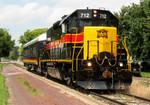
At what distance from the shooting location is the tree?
231 feet

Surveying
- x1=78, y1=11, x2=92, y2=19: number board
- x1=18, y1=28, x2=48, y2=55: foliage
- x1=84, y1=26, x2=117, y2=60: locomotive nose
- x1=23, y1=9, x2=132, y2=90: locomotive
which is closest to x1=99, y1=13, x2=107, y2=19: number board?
x1=23, y1=9, x2=132, y2=90: locomotive

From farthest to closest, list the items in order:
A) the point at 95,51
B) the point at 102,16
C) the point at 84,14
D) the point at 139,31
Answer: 1. the point at 139,31
2. the point at 102,16
3. the point at 84,14
4. the point at 95,51

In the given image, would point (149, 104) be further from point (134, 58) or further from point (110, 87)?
point (134, 58)

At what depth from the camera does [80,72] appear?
9.74m

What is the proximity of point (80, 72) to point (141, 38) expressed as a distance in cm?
2148

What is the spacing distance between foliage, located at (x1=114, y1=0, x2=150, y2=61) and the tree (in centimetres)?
4696

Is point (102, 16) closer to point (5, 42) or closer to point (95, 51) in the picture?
point (95, 51)

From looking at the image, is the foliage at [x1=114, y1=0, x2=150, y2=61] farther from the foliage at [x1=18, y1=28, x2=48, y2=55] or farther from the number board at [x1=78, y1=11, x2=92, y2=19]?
the foliage at [x1=18, y1=28, x2=48, y2=55]

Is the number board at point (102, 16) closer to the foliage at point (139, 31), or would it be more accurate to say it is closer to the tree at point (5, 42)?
the foliage at point (139, 31)

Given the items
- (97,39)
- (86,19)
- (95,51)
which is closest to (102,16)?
(86,19)

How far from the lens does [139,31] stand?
28.3 metres

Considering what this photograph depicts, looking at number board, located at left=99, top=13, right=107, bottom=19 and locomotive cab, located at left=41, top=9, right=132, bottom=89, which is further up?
number board, located at left=99, top=13, right=107, bottom=19

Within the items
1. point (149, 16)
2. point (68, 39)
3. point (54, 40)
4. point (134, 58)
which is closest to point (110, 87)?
point (68, 39)

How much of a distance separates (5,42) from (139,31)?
Answer: 2056 inches
